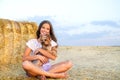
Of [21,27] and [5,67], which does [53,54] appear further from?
[21,27]

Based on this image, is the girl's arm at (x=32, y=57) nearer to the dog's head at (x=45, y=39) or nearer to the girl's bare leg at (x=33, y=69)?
the girl's bare leg at (x=33, y=69)

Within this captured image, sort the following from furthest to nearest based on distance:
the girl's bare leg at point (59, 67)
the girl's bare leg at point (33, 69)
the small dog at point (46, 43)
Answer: the girl's bare leg at point (59, 67), the small dog at point (46, 43), the girl's bare leg at point (33, 69)

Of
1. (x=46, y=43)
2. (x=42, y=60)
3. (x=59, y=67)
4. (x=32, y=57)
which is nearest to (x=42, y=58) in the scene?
(x=42, y=60)

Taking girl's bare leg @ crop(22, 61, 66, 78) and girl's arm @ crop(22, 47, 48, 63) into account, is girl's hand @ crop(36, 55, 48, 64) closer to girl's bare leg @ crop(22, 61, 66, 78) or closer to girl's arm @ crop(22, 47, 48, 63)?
girl's arm @ crop(22, 47, 48, 63)

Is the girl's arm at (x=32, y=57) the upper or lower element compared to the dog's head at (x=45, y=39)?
lower

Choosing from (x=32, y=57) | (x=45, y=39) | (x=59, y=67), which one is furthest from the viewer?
(x=59, y=67)

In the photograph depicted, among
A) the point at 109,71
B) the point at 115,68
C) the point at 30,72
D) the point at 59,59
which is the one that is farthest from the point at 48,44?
the point at 59,59

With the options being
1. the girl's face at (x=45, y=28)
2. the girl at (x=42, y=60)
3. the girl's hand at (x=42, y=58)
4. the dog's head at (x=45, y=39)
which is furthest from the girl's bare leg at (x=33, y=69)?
the girl's face at (x=45, y=28)

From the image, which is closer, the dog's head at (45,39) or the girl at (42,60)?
the girl at (42,60)

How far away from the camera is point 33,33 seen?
9023 mm

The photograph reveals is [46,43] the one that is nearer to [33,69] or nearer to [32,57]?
[32,57]

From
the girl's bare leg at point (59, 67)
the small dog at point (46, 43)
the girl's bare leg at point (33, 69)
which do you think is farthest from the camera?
the girl's bare leg at point (59, 67)

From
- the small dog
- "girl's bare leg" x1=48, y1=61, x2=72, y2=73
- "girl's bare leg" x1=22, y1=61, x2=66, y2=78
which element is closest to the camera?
"girl's bare leg" x1=22, y1=61, x2=66, y2=78

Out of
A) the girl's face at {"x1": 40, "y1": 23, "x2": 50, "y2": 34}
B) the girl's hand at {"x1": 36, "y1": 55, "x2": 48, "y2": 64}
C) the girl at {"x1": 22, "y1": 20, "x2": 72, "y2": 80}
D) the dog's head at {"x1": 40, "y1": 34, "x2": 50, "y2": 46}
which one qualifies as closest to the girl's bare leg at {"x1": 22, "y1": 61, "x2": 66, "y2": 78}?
the girl at {"x1": 22, "y1": 20, "x2": 72, "y2": 80}
